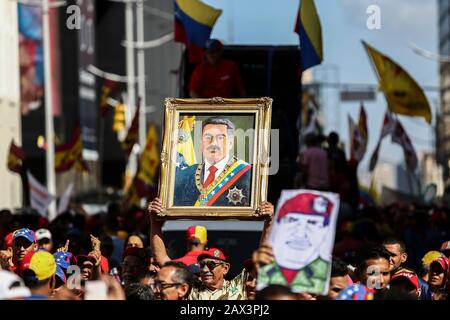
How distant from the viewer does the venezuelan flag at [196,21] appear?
18.5 meters

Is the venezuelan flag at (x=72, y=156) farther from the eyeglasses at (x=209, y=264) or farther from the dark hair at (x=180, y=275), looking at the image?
the dark hair at (x=180, y=275)

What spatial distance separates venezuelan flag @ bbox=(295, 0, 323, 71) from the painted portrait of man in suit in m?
7.08

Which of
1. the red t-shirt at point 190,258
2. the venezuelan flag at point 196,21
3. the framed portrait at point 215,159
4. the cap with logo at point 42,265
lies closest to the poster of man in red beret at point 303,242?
the cap with logo at point 42,265

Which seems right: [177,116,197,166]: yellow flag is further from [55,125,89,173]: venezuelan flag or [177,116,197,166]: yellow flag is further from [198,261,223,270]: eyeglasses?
[55,125,89,173]: venezuelan flag

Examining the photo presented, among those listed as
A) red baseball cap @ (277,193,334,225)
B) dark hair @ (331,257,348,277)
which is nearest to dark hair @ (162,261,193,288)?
dark hair @ (331,257,348,277)

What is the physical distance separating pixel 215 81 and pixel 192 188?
19.1 feet

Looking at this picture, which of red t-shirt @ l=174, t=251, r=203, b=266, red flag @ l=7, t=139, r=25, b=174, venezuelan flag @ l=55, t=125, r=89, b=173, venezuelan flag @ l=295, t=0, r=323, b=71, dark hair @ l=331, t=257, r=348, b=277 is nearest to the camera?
dark hair @ l=331, t=257, r=348, b=277

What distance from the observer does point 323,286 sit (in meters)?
7.14

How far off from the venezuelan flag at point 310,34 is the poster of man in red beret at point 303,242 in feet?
32.8

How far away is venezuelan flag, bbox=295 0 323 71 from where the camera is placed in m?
17.1

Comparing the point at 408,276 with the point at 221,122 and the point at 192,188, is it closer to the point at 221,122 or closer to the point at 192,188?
the point at 192,188
